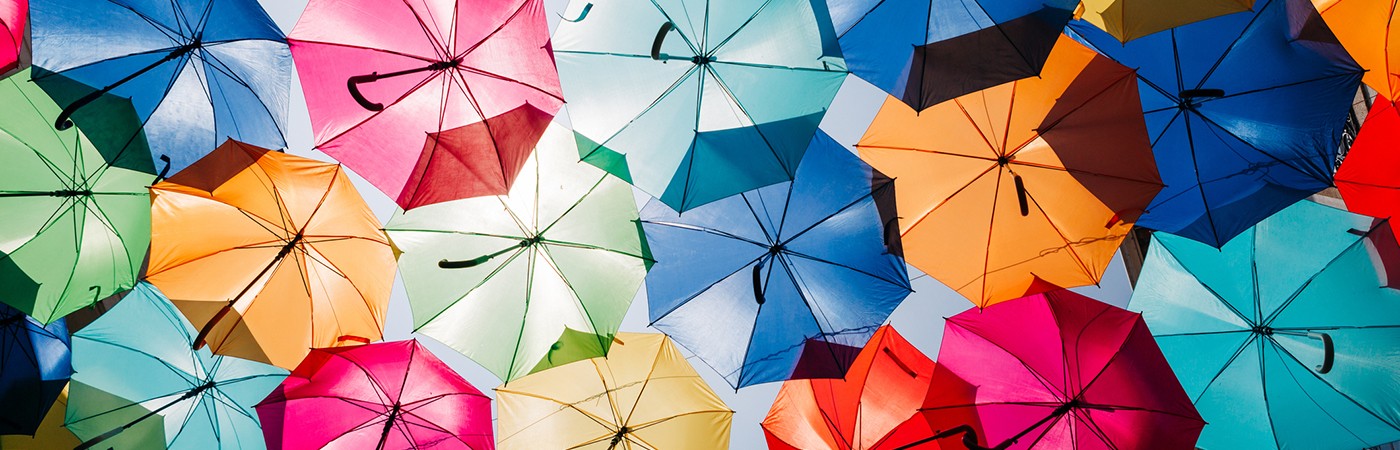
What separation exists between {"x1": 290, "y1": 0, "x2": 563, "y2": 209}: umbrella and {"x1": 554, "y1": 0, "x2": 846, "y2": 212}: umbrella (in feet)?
1.40

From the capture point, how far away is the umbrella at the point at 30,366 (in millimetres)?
8664

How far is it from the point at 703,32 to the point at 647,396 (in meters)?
4.10

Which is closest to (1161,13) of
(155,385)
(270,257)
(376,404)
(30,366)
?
(376,404)

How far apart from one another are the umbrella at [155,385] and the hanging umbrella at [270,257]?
26.9 inches

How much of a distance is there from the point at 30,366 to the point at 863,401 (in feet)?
30.4

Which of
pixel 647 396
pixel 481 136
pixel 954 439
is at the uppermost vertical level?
pixel 481 136

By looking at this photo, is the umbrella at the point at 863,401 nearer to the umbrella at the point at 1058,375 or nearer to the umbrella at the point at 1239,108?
the umbrella at the point at 1058,375

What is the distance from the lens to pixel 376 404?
832 cm

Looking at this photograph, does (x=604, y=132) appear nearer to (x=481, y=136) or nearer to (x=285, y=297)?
(x=481, y=136)

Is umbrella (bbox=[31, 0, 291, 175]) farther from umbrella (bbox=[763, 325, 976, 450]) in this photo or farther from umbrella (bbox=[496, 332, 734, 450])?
umbrella (bbox=[763, 325, 976, 450])

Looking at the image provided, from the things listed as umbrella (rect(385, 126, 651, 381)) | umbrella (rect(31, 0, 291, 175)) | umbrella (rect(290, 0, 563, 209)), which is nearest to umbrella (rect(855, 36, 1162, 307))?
umbrella (rect(385, 126, 651, 381))

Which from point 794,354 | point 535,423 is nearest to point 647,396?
point 535,423

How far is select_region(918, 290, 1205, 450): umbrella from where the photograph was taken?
7.55 meters

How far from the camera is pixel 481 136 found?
749 cm
